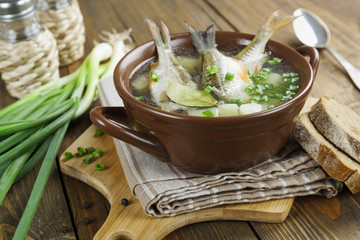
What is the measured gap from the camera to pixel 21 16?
2070 millimetres

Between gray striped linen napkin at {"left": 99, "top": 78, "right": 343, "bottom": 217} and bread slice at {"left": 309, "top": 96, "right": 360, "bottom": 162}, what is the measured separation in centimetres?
11

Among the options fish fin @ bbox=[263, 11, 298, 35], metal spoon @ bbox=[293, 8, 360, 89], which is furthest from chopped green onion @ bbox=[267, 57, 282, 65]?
metal spoon @ bbox=[293, 8, 360, 89]

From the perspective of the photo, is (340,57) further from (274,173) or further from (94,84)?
(94,84)

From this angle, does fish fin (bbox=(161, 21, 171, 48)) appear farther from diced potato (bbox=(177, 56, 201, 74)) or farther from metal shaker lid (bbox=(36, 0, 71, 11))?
metal shaker lid (bbox=(36, 0, 71, 11))

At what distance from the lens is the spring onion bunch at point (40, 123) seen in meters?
1.51

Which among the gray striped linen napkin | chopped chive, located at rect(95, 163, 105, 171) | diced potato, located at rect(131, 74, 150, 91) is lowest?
chopped chive, located at rect(95, 163, 105, 171)

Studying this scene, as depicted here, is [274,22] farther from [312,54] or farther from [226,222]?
[226,222]

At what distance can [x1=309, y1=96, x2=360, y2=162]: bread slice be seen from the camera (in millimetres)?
1497

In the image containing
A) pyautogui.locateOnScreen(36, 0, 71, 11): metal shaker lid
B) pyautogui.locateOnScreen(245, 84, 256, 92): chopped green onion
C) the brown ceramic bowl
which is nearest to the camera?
the brown ceramic bowl

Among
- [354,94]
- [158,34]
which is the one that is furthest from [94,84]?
[354,94]

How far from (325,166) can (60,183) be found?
96cm

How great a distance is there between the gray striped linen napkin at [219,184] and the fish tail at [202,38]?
461mm

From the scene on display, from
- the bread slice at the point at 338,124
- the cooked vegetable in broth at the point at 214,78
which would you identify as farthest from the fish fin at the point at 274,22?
the bread slice at the point at 338,124

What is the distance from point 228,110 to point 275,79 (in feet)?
0.96
